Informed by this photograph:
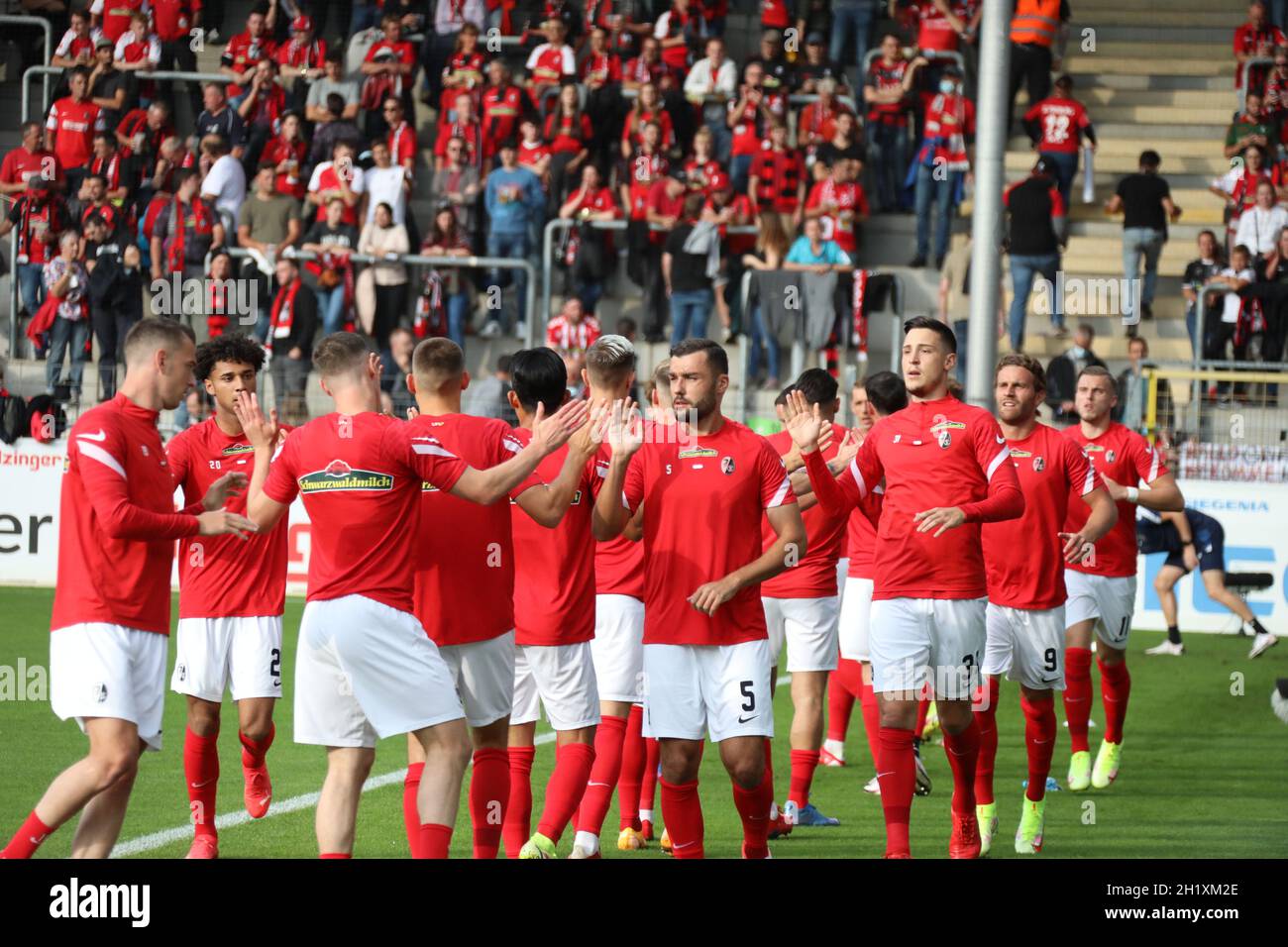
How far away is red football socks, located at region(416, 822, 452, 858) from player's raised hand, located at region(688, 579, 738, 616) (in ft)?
4.52

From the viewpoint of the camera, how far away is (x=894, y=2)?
942 inches

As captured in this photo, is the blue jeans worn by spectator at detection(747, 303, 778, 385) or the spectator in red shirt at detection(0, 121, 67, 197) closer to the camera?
the blue jeans worn by spectator at detection(747, 303, 778, 385)

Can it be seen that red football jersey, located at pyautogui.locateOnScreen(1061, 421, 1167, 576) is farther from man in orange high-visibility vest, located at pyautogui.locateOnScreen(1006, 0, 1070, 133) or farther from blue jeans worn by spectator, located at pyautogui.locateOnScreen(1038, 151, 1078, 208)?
man in orange high-visibility vest, located at pyautogui.locateOnScreen(1006, 0, 1070, 133)

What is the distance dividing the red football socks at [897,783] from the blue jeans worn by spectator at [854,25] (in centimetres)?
1692

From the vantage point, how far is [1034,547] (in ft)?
31.0

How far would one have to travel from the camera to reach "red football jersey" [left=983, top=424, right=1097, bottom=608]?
9.44 metres

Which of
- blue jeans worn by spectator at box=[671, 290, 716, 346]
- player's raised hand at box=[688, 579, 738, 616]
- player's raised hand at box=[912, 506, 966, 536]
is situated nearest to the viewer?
player's raised hand at box=[688, 579, 738, 616]

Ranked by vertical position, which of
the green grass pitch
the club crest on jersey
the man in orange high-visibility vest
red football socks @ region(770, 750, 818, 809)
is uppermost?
the man in orange high-visibility vest

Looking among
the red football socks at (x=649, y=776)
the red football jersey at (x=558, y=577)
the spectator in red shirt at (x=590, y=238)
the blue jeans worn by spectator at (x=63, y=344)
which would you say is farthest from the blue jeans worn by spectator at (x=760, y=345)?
the red football jersey at (x=558, y=577)

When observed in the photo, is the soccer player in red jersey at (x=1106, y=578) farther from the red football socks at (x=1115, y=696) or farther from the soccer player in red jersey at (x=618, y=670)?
the soccer player in red jersey at (x=618, y=670)

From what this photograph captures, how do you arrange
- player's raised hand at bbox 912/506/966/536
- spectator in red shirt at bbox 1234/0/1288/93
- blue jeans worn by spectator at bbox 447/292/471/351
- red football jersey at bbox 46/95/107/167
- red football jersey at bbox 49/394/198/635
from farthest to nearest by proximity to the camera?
spectator in red shirt at bbox 1234/0/1288/93
red football jersey at bbox 46/95/107/167
blue jeans worn by spectator at bbox 447/292/471/351
player's raised hand at bbox 912/506/966/536
red football jersey at bbox 49/394/198/635

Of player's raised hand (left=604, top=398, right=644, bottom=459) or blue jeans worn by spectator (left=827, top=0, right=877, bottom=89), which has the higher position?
blue jeans worn by spectator (left=827, top=0, right=877, bottom=89)

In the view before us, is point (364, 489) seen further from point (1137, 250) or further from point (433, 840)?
point (1137, 250)

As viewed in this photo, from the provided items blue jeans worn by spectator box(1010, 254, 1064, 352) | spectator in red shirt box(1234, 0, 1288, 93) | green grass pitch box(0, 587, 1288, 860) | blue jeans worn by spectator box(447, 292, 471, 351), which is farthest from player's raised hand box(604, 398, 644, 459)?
spectator in red shirt box(1234, 0, 1288, 93)
